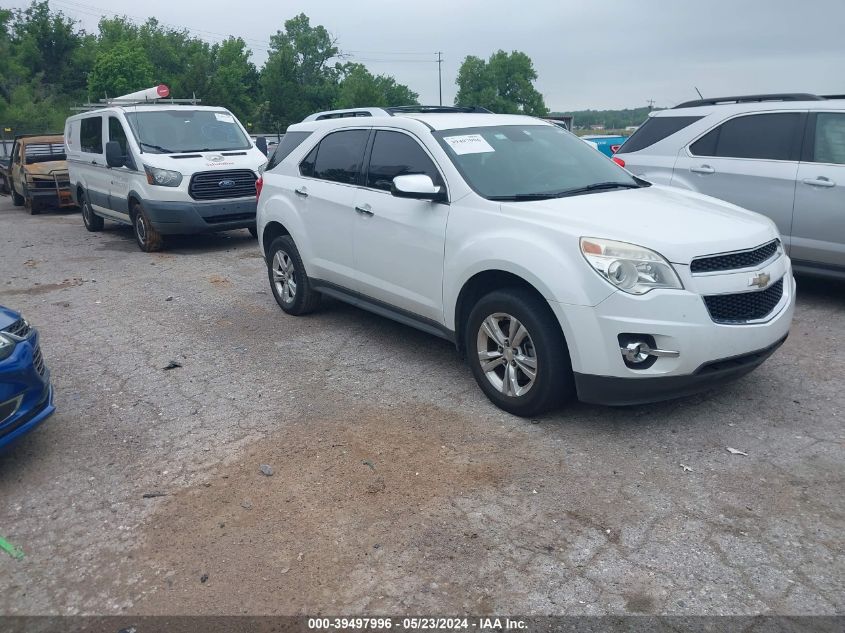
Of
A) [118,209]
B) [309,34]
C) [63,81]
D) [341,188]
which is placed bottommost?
[118,209]

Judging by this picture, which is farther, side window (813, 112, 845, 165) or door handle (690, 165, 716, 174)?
door handle (690, 165, 716, 174)

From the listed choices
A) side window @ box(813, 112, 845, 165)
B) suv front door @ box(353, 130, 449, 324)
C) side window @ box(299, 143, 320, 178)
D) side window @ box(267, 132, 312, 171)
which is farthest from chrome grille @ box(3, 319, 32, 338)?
side window @ box(813, 112, 845, 165)

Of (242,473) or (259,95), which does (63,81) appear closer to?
(259,95)

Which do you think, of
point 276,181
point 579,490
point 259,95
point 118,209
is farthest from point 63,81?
point 579,490

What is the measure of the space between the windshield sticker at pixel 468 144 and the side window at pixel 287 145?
76.8 inches

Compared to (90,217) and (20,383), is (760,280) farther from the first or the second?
(90,217)

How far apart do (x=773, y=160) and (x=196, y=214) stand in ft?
24.2

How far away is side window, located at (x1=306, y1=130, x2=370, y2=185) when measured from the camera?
6.00 m

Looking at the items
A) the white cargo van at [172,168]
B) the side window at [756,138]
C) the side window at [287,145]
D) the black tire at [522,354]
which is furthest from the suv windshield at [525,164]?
the white cargo van at [172,168]

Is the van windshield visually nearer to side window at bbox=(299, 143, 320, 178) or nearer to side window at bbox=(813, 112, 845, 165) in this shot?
side window at bbox=(299, 143, 320, 178)

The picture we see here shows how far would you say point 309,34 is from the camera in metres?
93.3

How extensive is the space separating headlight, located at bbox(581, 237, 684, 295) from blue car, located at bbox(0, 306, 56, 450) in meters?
3.21

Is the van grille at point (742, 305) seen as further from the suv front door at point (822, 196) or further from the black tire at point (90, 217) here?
the black tire at point (90, 217)

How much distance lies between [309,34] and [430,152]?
95.5 metres
